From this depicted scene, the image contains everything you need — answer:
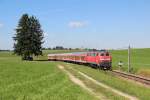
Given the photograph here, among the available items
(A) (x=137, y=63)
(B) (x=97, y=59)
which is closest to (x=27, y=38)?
(A) (x=137, y=63)

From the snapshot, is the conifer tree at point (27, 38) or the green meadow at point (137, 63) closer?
the green meadow at point (137, 63)

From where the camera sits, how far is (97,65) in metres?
57.4

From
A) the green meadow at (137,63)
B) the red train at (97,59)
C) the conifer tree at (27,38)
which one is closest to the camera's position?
the green meadow at (137,63)

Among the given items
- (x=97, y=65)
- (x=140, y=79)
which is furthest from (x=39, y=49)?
(x=140, y=79)

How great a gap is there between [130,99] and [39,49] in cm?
9480

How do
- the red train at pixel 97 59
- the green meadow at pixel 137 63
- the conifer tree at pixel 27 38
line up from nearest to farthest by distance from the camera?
1. the green meadow at pixel 137 63
2. the red train at pixel 97 59
3. the conifer tree at pixel 27 38

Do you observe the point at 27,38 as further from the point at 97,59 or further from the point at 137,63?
the point at 97,59

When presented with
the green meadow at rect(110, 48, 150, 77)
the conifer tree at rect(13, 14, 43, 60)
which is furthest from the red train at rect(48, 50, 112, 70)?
the conifer tree at rect(13, 14, 43, 60)

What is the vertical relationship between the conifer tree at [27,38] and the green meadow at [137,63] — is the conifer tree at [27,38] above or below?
above

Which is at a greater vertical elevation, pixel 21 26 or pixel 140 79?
pixel 21 26

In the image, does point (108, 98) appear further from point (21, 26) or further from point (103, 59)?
point (21, 26)

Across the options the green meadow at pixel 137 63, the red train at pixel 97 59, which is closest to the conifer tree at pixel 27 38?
the green meadow at pixel 137 63

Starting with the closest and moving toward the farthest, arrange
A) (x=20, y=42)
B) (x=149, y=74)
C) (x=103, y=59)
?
(x=149, y=74), (x=103, y=59), (x=20, y=42)

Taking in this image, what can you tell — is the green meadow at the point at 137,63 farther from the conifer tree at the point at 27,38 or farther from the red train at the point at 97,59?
the conifer tree at the point at 27,38
